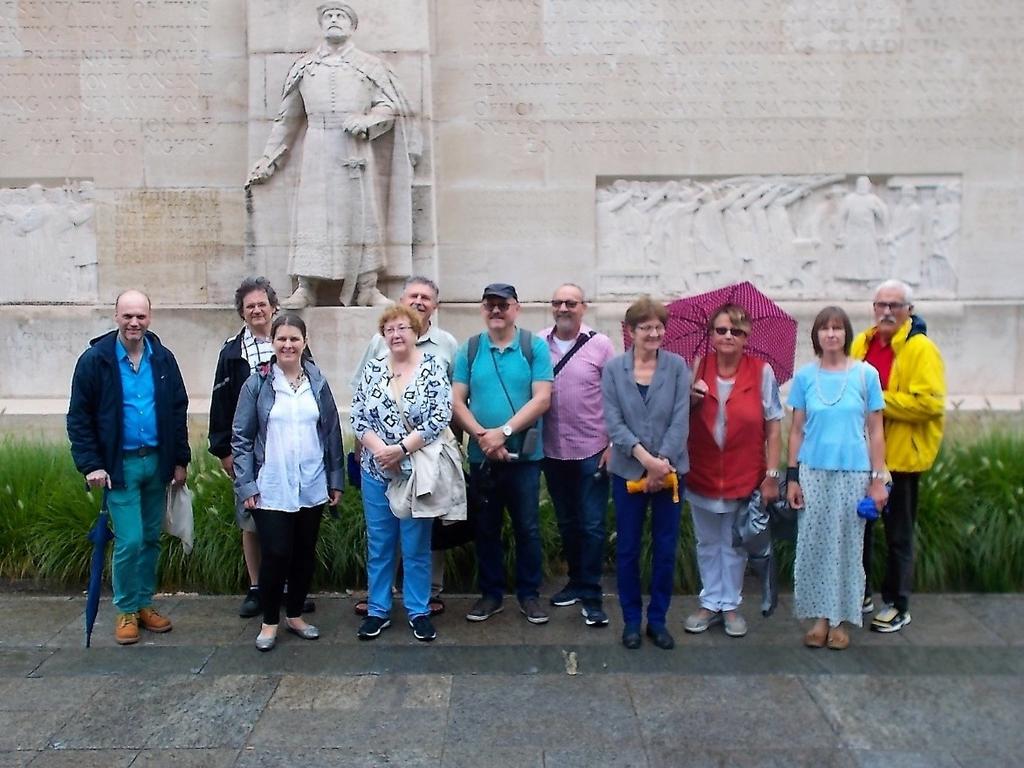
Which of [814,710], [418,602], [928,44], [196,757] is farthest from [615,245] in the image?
[196,757]

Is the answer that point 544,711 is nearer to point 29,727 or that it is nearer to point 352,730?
point 352,730

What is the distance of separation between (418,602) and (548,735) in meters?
1.29

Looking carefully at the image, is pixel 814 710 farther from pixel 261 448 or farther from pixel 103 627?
pixel 103 627

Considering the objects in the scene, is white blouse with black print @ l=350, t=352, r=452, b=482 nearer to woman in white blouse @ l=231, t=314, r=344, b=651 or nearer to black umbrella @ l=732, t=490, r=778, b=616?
woman in white blouse @ l=231, t=314, r=344, b=651

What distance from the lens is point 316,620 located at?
503cm

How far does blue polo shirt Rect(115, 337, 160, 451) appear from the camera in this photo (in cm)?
464

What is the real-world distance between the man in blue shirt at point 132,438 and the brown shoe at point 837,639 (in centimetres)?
350

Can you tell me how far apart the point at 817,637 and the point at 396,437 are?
2.39 meters

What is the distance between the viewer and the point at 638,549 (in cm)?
466

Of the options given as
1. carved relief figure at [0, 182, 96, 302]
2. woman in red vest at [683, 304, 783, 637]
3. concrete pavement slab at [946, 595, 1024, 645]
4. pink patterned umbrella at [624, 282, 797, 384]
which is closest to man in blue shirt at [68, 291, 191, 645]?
pink patterned umbrella at [624, 282, 797, 384]

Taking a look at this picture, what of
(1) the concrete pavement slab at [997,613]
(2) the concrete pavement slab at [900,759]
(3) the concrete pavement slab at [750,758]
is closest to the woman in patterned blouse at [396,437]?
(3) the concrete pavement slab at [750,758]

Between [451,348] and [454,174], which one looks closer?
[451,348]

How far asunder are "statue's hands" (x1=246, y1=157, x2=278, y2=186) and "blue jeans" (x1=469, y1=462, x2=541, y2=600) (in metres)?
4.32

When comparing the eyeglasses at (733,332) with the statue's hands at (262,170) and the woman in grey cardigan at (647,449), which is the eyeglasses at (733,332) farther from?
the statue's hands at (262,170)
